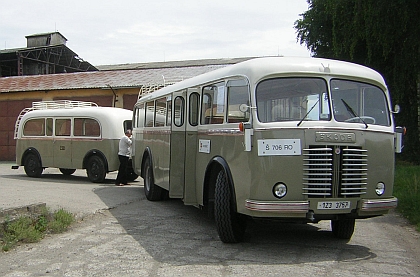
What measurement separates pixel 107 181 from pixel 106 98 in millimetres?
10098

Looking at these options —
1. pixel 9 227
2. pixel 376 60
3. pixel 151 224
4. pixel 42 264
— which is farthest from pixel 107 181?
pixel 376 60

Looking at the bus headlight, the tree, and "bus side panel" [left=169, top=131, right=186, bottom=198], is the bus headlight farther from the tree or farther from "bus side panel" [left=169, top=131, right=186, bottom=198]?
the tree

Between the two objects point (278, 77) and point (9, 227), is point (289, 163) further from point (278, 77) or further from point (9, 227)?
point (9, 227)

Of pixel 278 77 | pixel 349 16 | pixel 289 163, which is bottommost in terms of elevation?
pixel 289 163

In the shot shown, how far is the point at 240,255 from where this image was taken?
6555mm

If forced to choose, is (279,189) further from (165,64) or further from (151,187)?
(165,64)

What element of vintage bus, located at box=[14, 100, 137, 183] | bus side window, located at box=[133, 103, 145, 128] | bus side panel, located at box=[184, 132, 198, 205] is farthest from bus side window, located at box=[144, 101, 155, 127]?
vintage bus, located at box=[14, 100, 137, 183]

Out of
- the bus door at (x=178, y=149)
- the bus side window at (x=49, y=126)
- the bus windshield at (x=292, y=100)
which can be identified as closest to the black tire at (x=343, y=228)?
the bus windshield at (x=292, y=100)

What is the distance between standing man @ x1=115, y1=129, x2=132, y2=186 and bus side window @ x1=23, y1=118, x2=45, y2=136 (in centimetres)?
356

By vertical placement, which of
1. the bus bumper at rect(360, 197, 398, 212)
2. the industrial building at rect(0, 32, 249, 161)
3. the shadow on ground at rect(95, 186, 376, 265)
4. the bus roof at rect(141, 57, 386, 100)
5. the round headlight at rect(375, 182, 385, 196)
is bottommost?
the shadow on ground at rect(95, 186, 376, 265)

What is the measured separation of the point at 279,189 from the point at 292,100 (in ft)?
3.71

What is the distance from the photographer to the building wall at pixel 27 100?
2507cm

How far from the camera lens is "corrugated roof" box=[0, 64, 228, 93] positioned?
2547 cm

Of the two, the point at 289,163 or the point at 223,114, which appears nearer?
the point at 289,163
